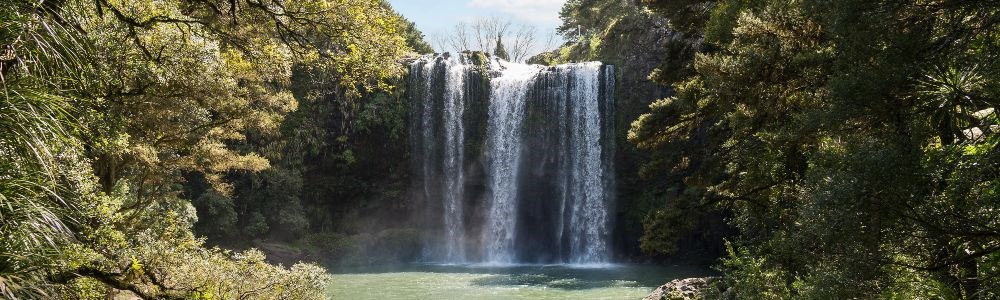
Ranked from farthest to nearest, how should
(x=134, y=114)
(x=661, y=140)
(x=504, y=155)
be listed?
1. (x=504, y=155)
2. (x=661, y=140)
3. (x=134, y=114)

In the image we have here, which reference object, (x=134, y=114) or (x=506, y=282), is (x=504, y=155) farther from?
(x=134, y=114)

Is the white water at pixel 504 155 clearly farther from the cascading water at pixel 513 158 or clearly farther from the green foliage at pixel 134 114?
the green foliage at pixel 134 114

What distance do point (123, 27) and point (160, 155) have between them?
21.6 ft

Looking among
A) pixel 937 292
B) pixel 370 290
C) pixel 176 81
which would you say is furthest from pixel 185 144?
pixel 937 292

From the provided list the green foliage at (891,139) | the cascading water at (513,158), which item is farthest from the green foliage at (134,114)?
the cascading water at (513,158)

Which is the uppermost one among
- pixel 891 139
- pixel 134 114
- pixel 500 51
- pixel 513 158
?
pixel 500 51

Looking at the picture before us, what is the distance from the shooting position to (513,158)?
3325 centimetres

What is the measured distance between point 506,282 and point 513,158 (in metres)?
10.8

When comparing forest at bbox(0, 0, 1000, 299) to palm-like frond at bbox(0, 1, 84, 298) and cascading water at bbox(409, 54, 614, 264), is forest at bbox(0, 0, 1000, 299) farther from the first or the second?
cascading water at bbox(409, 54, 614, 264)

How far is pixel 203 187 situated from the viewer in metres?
30.2

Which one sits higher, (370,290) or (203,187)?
(203,187)

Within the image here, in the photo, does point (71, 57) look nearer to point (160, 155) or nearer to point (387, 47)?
point (387, 47)

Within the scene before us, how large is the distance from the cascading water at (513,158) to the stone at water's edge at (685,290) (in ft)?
44.0

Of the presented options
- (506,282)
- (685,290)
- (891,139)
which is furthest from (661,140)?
(891,139)
